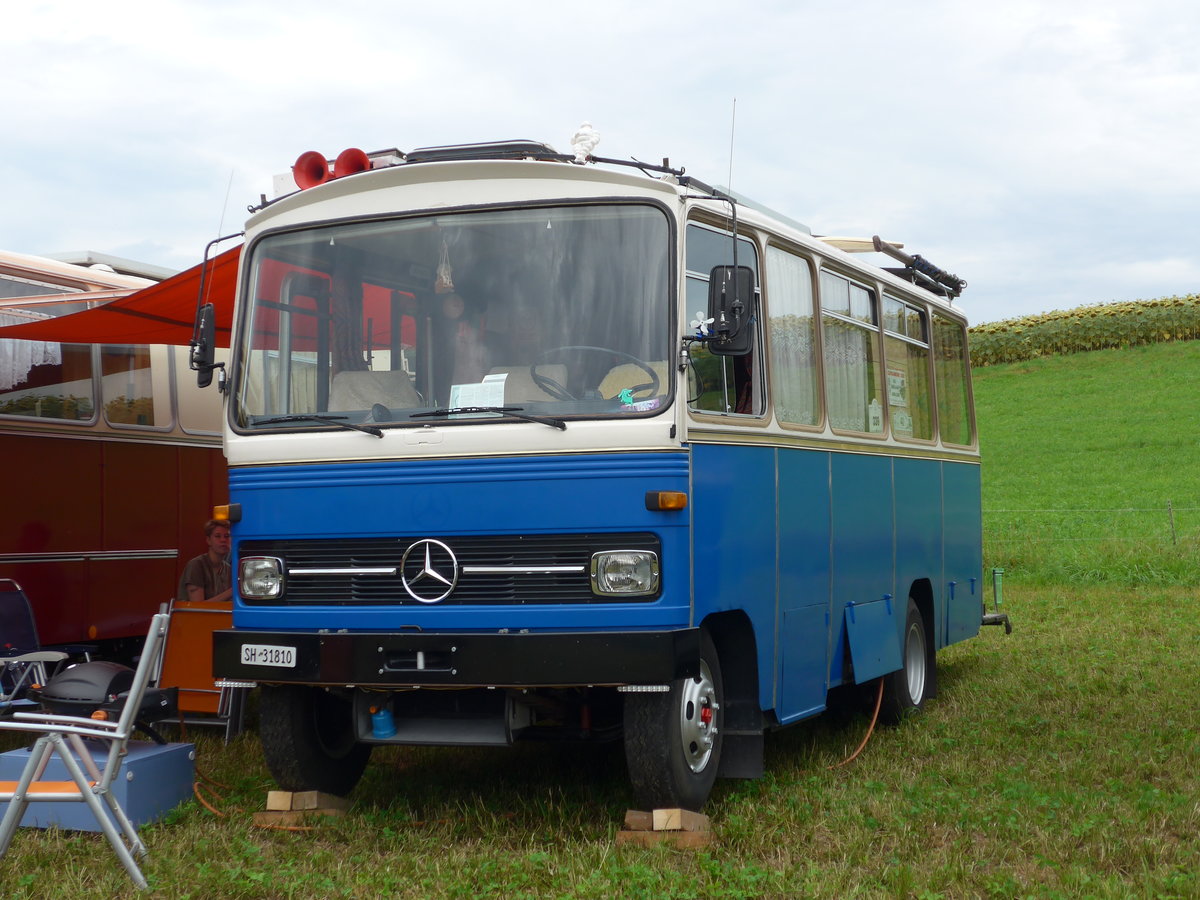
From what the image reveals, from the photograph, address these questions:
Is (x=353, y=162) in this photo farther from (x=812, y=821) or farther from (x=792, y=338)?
(x=812, y=821)

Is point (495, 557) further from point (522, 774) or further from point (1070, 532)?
point (1070, 532)

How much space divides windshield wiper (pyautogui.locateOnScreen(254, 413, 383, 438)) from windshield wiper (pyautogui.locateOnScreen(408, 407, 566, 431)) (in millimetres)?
177

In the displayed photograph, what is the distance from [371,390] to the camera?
6.68m

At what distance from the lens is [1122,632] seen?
1409cm

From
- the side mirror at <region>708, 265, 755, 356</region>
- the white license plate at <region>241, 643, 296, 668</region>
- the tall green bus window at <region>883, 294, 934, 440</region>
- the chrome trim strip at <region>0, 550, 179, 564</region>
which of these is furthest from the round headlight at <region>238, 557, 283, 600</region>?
the tall green bus window at <region>883, 294, 934, 440</region>

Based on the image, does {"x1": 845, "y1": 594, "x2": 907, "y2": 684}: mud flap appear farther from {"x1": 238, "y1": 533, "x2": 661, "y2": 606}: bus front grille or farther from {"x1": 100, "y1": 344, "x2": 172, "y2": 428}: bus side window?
{"x1": 100, "y1": 344, "x2": 172, "y2": 428}: bus side window

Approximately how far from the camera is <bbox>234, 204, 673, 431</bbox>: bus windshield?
6320 millimetres

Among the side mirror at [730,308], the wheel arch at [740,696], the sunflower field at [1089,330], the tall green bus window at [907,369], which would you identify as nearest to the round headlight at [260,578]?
the wheel arch at [740,696]

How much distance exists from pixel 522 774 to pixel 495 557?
2.14m

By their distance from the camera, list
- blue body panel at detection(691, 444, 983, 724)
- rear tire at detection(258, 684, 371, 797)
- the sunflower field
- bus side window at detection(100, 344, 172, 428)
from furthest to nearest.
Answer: the sunflower field
bus side window at detection(100, 344, 172, 428)
rear tire at detection(258, 684, 371, 797)
blue body panel at detection(691, 444, 983, 724)

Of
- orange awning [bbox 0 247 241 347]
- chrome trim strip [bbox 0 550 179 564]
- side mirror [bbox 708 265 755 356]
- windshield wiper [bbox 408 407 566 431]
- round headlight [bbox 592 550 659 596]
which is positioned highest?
orange awning [bbox 0 247 241 347]

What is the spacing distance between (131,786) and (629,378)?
9.73 feet

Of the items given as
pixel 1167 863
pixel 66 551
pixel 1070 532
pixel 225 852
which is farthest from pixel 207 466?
pixel 1070 532

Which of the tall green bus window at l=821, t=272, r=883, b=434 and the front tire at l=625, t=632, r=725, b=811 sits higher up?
the tall green bus window at l=821, t=272, r=883, b=434
